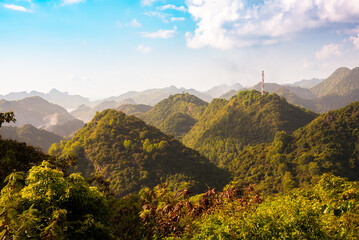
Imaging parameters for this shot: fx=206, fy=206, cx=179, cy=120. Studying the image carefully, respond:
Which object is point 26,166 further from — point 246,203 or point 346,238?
point 346,238

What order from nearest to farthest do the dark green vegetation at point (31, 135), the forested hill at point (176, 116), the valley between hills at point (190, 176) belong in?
1. the valley between hills at point (190, 176)
2. the dark green vegetation at point (31, 135)
3. the forested hill at point (176, 116)

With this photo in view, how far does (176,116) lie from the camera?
536 feet

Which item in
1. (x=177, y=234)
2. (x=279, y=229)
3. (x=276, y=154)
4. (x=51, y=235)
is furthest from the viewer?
(x=276, y=154)

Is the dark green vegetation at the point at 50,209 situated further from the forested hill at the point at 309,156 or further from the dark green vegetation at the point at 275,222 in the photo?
the forested hill at the point at 309,156

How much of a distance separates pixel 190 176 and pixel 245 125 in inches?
2540

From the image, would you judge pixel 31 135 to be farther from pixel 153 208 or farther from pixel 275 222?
pixel 275 222

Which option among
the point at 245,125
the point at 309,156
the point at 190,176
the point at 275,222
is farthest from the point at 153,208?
the point at 245,125

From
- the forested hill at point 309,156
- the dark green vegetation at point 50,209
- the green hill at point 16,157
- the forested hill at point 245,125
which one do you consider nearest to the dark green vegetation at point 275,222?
the dark green vegetation at point 50,209

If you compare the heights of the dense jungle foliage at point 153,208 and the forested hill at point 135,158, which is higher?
the dense jungle foliage at point 153,208

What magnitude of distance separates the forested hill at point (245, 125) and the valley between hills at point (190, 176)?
611 mm

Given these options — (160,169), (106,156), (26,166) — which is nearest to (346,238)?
(26,166)

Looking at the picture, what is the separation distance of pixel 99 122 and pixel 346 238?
7846cm

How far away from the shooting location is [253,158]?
267ft

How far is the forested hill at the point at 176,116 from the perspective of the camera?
153000 millimetres
